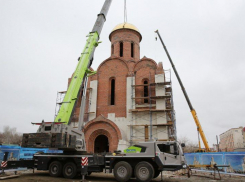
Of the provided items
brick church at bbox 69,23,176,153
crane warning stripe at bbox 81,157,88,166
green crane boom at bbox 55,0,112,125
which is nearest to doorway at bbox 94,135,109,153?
brick church at bbox 69,23,176,153

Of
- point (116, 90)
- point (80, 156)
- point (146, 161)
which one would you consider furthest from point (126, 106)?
point (146, 161)

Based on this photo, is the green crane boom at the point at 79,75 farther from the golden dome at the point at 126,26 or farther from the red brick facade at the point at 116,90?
the golden dome at the point at 126,26

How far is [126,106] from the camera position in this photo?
1958cm

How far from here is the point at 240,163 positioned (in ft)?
38.3

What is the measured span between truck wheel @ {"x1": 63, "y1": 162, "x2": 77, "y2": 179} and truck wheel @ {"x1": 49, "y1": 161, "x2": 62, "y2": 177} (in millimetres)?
298

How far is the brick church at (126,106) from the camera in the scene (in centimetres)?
1797

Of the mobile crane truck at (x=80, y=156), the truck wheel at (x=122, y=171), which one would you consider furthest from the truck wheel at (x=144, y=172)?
the truck wheel at (x=122, y=171)

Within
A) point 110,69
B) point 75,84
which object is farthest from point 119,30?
point 75,84

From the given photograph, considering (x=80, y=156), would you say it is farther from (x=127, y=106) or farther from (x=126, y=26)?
(x=126, y=26)

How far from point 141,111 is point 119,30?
11.6 metres

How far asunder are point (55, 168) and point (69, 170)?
0.91 m

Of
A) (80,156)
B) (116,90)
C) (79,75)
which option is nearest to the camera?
(80,156)

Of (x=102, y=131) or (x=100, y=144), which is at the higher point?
(x=102, y=131)

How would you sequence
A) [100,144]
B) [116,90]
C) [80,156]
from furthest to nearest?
[100,144], [116,90], [80,156]
